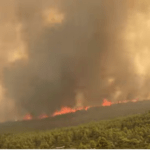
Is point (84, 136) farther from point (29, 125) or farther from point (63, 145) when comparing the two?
point (29, 125)

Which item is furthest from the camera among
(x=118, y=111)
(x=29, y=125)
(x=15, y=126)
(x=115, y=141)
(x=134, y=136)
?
(x=118, y=111)

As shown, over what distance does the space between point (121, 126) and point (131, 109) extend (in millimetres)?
8423

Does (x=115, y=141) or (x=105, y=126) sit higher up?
(x=105, y=126)

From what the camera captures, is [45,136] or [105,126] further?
[105,126]

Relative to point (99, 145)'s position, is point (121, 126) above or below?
above

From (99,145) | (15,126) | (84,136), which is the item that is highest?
(15,126)

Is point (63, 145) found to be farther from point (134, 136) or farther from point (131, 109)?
point (131, 109)

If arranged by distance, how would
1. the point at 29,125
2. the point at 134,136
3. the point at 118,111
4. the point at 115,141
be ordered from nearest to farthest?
the point at 115,141 < the point at 134,136 < the point at 29,125 < the point at 118,111

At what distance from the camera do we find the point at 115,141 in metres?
11.4

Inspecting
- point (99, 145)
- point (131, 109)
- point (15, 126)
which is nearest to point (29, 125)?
point (15, 126)

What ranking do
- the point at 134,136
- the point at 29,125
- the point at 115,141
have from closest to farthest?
the point at 115,141
the point at 134,136
the point at 29,125

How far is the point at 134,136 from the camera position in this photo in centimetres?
1252

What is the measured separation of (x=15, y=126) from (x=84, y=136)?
8.45m

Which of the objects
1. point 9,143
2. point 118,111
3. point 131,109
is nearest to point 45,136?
point 9,143
